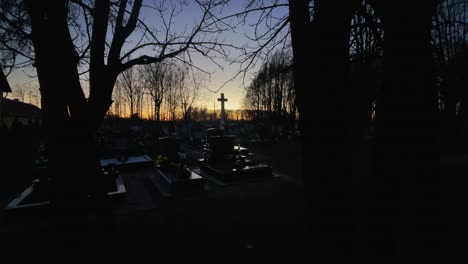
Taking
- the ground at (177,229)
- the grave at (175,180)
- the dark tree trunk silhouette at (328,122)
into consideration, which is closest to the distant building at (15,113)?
the grave at (175,180)

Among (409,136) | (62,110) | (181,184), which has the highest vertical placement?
(62,110)

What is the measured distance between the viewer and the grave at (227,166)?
32.2 ft

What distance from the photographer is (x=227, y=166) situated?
36.8 feet

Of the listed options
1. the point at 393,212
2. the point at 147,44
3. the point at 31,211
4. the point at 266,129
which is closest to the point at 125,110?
the point at 266,129

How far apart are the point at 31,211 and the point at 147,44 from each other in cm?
571

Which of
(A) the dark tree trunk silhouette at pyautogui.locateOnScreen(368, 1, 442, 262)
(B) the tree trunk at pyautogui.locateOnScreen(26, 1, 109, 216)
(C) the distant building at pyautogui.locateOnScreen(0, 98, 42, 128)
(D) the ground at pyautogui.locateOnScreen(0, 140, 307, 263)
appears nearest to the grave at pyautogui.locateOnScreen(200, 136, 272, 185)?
(D) the ground at pyautogui.locateOnScreen(0, 140, 307, 263)

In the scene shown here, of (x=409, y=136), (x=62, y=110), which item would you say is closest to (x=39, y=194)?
(x=62, y=110)

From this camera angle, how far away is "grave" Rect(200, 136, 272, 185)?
9812 mm

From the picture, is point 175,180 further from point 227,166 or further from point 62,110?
point 62,110

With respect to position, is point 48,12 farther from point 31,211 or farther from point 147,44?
point 31,211

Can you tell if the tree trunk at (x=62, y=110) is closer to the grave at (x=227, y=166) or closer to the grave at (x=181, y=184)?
the grave at (x=181, y=184)

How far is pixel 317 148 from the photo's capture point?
2.59 metres

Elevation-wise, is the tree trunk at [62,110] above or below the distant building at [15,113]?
below

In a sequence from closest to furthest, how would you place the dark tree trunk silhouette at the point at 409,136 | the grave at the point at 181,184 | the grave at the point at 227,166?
1. the dark tree trunk silhouette at the point at 409,136
2. the grave at the point at 181,184
3. the grave at the point at 227,166
